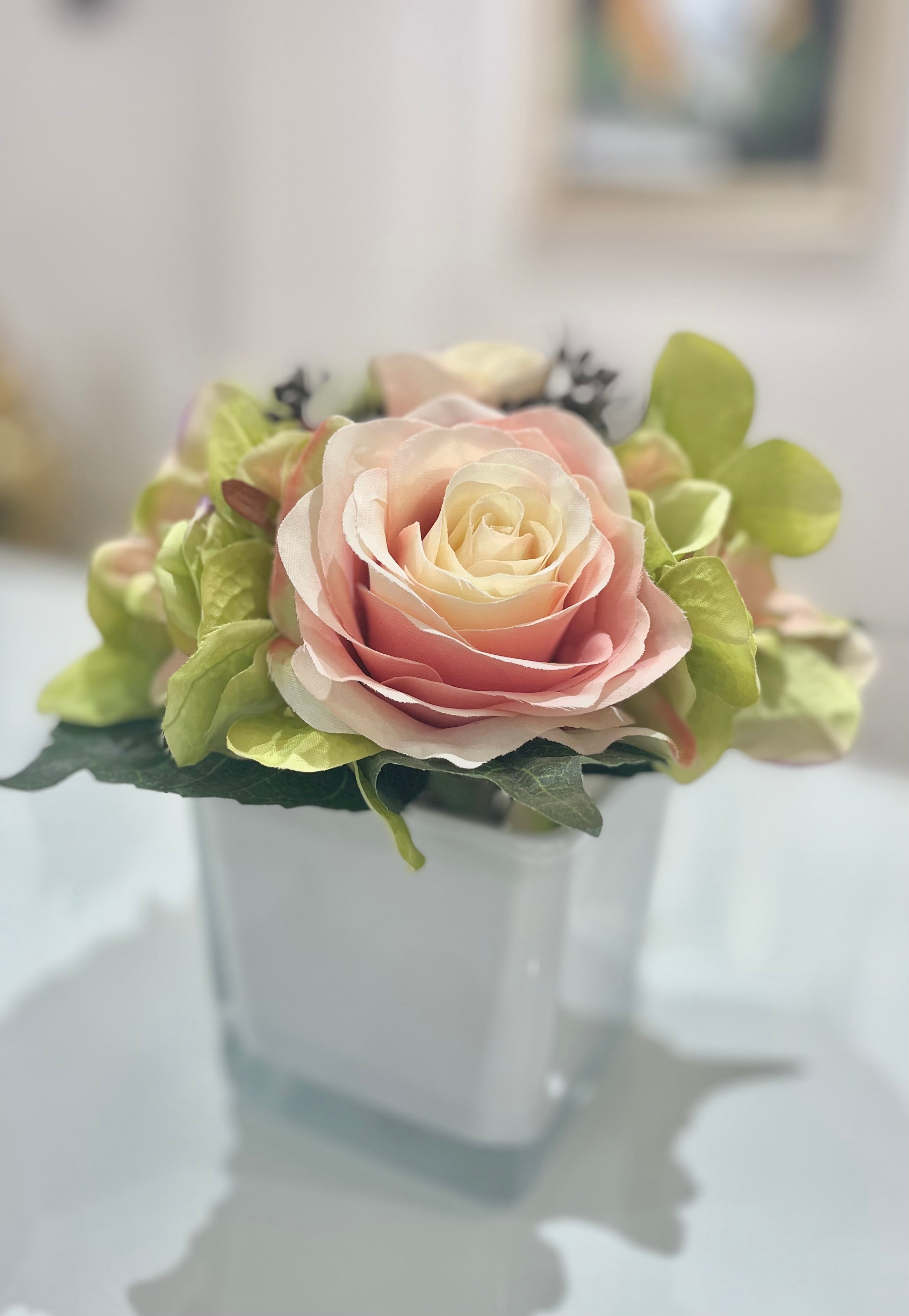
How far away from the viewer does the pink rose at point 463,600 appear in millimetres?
251

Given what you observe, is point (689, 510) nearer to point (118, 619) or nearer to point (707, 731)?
point (707, 731)

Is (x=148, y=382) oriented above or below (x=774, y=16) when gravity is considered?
below

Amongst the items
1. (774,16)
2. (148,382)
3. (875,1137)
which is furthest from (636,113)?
(875,1137)

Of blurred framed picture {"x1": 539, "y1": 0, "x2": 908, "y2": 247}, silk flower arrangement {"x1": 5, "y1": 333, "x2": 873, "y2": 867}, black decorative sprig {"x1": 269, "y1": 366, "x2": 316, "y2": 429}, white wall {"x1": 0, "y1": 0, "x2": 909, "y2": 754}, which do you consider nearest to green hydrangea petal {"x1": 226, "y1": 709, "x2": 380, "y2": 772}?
silk flower arrangement {"x1": 5, "y1": 333, "x2": 873, "y2": 867}

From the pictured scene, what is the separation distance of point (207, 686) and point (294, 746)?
0.03 m

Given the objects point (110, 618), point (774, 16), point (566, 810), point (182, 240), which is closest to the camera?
point (566, 810)

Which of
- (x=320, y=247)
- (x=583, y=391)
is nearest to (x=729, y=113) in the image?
(x=320, y=247)

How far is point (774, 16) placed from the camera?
1207 millimetres

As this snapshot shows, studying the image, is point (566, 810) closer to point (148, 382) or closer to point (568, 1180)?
point (568, 1180)

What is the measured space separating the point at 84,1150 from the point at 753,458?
328 mm

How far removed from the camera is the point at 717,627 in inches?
10.3

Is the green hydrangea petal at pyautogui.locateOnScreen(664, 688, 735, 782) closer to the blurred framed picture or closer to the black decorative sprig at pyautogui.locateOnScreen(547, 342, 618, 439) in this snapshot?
the black decorative sprig at pyautogui.locateOnScreen(547, 342, 618, 439)

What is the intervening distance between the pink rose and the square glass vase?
0.06 m

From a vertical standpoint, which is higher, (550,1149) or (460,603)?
(460,603)
